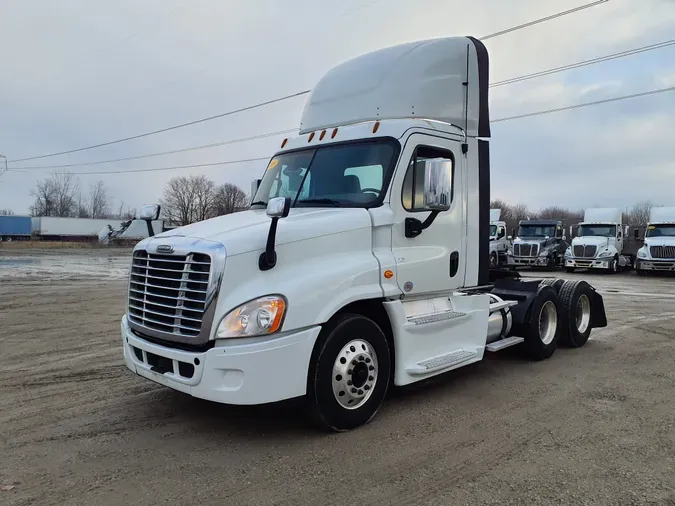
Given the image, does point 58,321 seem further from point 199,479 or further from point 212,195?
point 212,195

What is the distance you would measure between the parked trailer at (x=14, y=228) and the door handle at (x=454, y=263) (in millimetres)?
75202

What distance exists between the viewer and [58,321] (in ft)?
34.2

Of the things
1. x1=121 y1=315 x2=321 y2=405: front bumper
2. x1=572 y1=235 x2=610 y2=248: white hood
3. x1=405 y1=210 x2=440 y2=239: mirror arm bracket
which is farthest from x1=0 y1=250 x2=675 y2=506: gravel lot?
x1=572 y1=235 x2=610 y2=248: white hood

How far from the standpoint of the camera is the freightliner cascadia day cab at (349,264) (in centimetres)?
409

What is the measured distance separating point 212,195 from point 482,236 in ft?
312

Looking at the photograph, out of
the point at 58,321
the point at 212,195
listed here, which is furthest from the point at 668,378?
the point at 212,195

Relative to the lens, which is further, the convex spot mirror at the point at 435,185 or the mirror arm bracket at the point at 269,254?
the convex spot mirror at the point at 435,185

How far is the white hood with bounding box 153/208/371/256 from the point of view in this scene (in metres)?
4.23

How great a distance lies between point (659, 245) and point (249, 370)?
1022 inches

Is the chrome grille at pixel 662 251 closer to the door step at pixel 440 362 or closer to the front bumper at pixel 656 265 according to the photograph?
the front bumper at pixel 656 265

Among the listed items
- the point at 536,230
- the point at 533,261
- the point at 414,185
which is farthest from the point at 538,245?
the point at 414,185

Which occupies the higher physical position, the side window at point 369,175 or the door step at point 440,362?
the side window at point 369,175

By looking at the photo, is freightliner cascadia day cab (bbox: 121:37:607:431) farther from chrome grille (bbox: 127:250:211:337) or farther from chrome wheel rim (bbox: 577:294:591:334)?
chrome wheel rim (bbox: 577:294:591:334)

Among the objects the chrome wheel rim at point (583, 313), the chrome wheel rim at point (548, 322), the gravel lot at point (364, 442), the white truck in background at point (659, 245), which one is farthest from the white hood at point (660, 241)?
the chrome wheel rim at point (548, 322)
